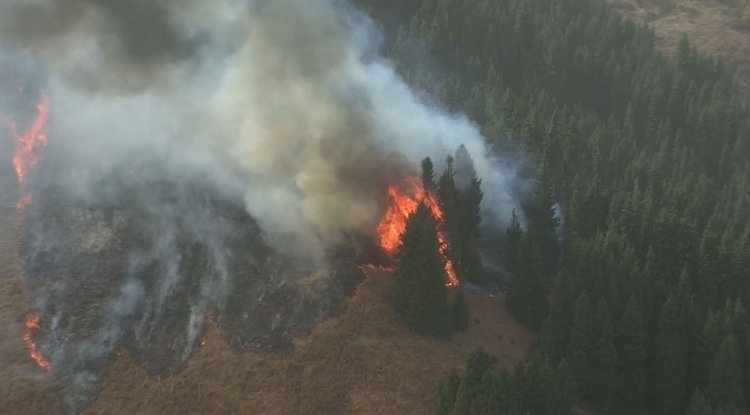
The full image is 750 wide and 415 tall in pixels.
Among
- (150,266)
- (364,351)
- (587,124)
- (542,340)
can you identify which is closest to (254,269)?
(150,266)

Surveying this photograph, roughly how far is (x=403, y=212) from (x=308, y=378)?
17662 millimetres

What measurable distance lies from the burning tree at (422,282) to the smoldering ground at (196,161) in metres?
5.32

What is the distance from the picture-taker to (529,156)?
64312 mm

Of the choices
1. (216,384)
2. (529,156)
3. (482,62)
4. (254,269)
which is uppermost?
(482,62)

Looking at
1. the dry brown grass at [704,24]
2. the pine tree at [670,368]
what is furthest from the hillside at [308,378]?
the dry brown grass at [704,24]

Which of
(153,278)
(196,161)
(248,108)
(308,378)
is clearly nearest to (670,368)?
(308,378)

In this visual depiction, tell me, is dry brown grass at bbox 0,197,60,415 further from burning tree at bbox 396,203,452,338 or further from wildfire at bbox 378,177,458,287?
wildfire at bbox 378,177,458,287

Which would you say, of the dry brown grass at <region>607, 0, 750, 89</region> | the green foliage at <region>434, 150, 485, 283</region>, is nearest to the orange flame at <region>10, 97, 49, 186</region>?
the green foliage at <region>434, 150, 485, 283</region>

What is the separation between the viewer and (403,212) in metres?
54.1

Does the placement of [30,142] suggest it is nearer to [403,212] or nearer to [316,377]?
[403,212]

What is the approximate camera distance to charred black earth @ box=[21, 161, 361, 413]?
4269cm

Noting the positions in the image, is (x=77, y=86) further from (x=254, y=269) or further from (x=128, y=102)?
(x=254, y=269)

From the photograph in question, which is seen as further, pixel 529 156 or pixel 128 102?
pixel 529 156

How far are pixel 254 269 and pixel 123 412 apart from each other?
1386 centimetres
